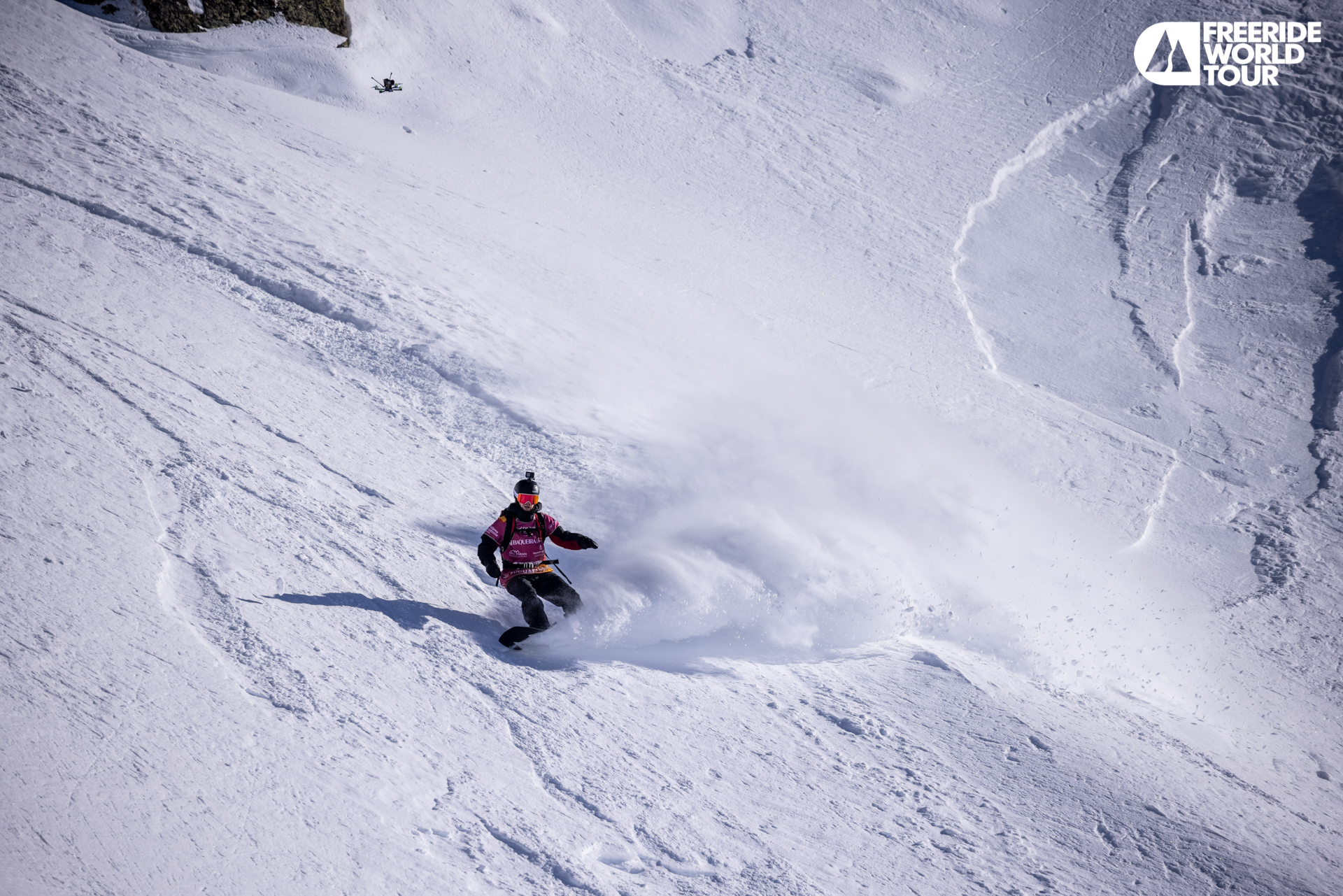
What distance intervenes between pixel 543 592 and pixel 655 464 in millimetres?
2682

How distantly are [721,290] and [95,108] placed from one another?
10419 millimetres

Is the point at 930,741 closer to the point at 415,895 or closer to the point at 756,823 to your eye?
the point at 756,823

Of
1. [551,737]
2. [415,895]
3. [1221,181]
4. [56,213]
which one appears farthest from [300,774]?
[1221,181]

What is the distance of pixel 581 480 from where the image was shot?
27.0 ft

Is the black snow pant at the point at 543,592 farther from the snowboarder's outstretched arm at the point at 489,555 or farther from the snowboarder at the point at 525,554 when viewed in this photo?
the snowboarder's outstretched arm at the point at 489,555

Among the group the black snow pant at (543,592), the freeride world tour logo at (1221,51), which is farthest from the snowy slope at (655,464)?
the freeride world tour logo at (1221,51)

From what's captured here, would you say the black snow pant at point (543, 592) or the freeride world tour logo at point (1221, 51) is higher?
the freeride world tour logo at point (1221, 51)

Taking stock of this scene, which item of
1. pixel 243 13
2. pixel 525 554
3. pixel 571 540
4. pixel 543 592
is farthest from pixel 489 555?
pixel 243 13

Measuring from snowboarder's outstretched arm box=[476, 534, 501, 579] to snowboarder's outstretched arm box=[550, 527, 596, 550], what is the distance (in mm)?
533

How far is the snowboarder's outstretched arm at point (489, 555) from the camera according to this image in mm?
6141

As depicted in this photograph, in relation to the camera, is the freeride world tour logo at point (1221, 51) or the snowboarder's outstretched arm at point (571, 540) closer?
the snowboarder's outstretched arm at point (571, 540)

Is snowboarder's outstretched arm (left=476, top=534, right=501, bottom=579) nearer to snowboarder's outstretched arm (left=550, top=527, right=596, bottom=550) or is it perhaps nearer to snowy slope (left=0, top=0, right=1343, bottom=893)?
snowy slope (left=0, top=0, right=1343, bottom=893)

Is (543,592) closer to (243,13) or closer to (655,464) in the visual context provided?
(655,464)

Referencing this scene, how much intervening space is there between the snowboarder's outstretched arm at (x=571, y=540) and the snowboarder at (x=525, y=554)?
0.11m
